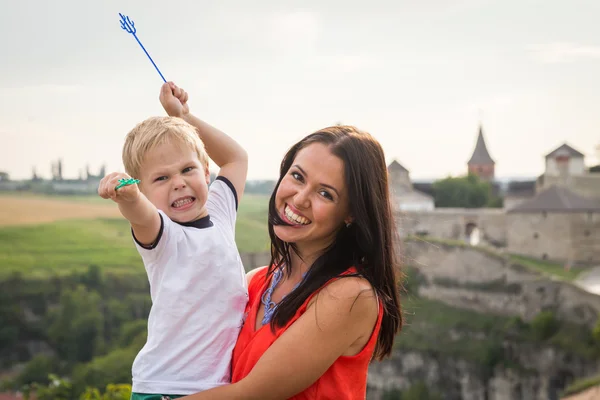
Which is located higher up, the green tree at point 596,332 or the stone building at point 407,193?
the stone building at point 407,193

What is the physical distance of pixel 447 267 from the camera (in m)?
19.8

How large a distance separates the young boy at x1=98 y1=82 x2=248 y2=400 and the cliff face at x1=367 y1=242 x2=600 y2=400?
46.4 ft

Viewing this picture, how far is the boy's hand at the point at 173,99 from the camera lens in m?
2.06

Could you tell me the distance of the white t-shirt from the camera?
5.49ft

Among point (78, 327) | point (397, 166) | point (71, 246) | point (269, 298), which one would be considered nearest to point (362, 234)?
point (269, 298)

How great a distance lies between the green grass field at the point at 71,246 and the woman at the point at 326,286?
26.5 m

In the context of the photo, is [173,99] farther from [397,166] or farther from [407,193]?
[397,166]

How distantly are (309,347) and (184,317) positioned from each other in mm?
329

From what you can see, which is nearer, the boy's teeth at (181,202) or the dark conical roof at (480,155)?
the boy's teeth at (181,202)

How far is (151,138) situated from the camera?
1.75m

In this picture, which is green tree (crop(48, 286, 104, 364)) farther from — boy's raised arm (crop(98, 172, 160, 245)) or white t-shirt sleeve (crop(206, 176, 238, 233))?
boy's raised arm (crop(98, 172, 160, 245))

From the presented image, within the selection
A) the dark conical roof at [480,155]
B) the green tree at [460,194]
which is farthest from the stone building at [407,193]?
the dark conical roof at [480,155]

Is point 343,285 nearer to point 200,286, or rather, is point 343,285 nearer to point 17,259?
point 200,286

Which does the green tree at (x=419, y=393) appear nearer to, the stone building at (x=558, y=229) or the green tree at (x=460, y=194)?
the stone building at (x=558, y=229)
